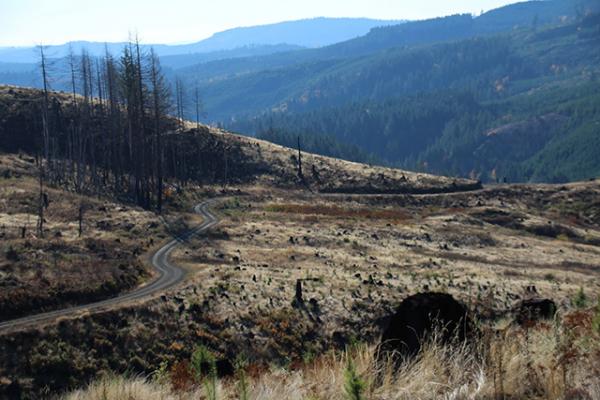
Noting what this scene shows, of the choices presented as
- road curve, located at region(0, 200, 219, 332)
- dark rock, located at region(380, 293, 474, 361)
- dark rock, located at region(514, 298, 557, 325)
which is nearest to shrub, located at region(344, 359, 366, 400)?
dark rock, located at region(380, 293, 474, 361)

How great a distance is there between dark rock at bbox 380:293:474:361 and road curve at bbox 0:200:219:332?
90.1 ft

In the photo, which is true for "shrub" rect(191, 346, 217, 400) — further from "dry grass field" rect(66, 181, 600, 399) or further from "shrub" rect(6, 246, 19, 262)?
"shrub" rect(6, 246, 19, 262)

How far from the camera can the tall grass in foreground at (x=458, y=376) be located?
20.4 feet

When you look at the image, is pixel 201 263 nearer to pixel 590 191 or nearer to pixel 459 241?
pixel 459 241

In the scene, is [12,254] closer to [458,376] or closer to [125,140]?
[458,376]

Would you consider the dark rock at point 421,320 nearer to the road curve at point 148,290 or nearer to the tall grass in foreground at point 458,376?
the tall grass in foreground at point 458,376

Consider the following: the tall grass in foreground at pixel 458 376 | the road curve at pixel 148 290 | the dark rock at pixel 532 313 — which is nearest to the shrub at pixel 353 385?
the tall grass in foreground at pixel 458 376

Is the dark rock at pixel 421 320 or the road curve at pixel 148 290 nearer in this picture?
the dark rock at pixel 421 320

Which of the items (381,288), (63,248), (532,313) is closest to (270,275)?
(381,288)

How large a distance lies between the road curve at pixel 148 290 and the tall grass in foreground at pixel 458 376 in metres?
27.0

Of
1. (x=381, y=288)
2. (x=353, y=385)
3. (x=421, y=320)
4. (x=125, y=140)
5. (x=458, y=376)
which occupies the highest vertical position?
(x=353, y=385)

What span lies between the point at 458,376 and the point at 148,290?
37.3 m

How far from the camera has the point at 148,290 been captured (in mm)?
41469

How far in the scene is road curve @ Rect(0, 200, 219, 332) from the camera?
31859mm
